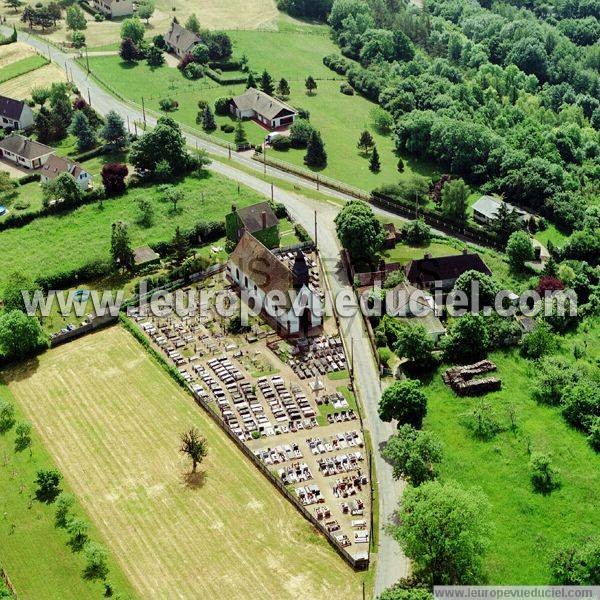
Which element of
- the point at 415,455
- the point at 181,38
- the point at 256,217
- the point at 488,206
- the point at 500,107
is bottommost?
the point at 488,206

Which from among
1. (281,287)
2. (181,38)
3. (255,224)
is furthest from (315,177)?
(181,38)

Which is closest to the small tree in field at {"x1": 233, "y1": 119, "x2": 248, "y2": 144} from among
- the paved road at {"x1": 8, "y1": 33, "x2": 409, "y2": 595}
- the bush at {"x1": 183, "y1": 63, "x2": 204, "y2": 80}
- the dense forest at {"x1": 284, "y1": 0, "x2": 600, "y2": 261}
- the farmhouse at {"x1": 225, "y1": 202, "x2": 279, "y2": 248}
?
the paved road at {"x1": 8, "y1": 33, "x2": 409, "y2": 595}

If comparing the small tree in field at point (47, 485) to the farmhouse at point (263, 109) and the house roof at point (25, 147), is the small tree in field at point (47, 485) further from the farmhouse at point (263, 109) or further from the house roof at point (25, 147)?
the farmhouse at point (263, 109)

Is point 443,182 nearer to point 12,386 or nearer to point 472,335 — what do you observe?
point 472,335

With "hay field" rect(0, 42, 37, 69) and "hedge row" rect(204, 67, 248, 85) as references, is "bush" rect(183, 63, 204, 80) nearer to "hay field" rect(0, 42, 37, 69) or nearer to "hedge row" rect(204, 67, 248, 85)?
"hedge row" rect(204, 67, 248, 85)

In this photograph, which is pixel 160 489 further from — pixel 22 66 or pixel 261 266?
pixel 22 66

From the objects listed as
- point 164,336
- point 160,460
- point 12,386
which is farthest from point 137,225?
point 160,460
